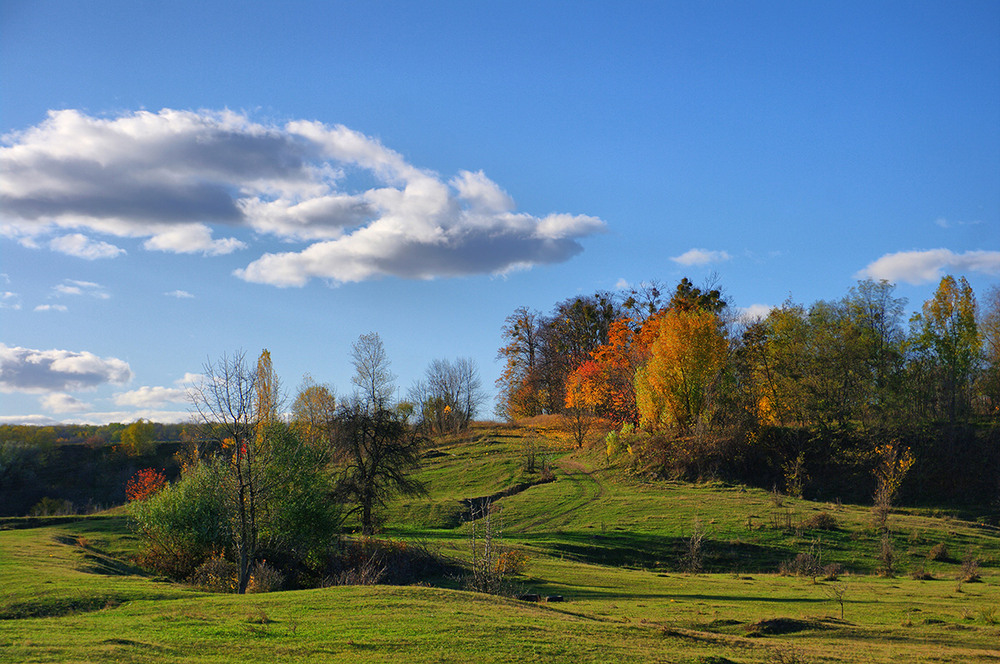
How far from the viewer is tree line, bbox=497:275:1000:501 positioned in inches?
2183

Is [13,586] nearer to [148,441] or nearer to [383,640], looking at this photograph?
[383,640]

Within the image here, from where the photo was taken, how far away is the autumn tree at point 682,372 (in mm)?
57188

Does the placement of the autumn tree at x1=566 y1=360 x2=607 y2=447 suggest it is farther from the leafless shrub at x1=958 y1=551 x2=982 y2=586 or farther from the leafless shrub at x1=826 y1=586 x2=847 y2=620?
the leafless shrub at x1=826 y1=586 x2=847 y2=620

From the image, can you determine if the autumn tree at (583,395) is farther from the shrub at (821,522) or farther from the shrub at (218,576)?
the shrub at (218,576)

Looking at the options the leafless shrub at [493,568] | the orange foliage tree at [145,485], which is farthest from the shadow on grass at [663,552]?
the orange foliage tree at [145,485]

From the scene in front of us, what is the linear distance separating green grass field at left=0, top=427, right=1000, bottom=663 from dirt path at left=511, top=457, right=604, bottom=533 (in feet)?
0.92

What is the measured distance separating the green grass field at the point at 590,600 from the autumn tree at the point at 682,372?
379 inches

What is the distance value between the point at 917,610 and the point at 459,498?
35950 mm

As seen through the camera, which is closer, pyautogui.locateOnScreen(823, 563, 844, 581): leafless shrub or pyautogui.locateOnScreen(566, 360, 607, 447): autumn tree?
pyautogui.locateOnScreen(823, 563, 844, 581): leafless shrub

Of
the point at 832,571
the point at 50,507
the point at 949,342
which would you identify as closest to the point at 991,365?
the point at 949,342

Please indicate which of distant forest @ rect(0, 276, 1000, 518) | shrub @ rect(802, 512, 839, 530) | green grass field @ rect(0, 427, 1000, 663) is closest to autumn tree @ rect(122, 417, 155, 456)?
distant forest @ rect(0, 276, 1000, 518)

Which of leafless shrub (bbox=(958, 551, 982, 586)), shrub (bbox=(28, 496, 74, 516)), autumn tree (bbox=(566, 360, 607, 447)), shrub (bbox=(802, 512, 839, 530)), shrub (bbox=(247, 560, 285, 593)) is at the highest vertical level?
autumn tree (bbox=(566, 360, 607, 447))

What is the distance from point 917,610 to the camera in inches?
838

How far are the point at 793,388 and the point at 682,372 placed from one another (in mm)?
11756
